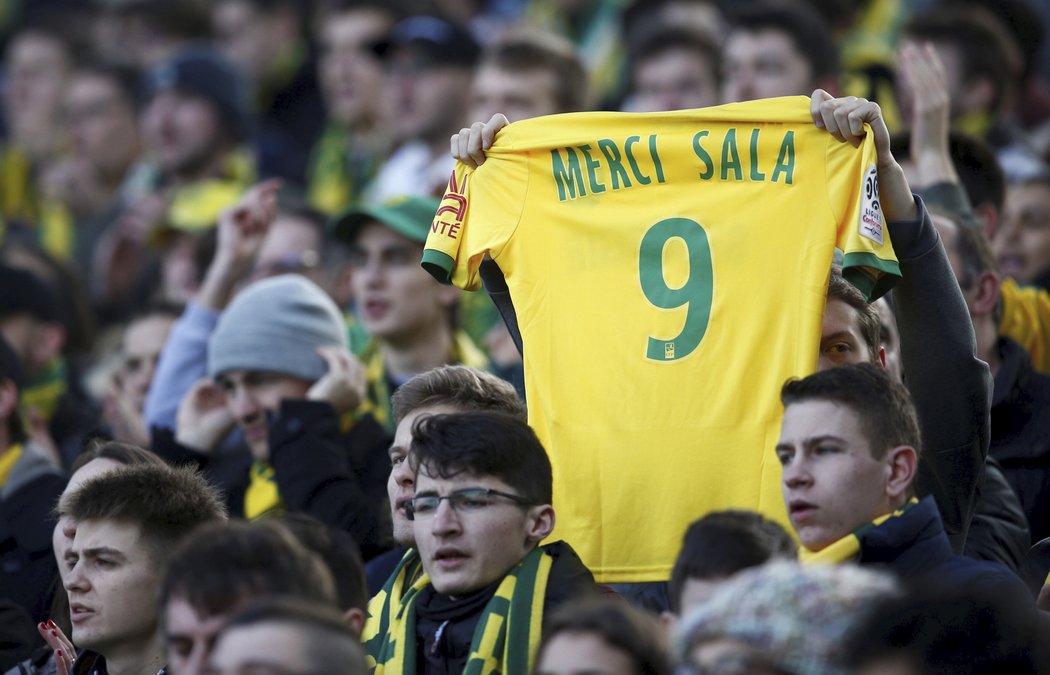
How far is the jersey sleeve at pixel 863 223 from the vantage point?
4.93m

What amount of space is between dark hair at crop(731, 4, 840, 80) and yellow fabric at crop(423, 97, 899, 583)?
352 centimetres

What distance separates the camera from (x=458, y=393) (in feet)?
17.9

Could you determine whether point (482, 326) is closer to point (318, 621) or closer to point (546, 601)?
point (546, 601)

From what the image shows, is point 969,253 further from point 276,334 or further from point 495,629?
point 276,334

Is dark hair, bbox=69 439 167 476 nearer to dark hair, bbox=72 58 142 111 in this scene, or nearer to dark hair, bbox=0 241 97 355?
dark hair, bbox=0 241 97 355

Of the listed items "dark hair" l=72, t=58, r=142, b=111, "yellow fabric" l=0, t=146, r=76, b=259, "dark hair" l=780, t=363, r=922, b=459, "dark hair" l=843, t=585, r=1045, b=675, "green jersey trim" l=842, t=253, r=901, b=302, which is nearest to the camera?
"dark hair" l=843, t=585, r=1045, b=675

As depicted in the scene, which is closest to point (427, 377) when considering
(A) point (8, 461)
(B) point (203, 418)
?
(B) point (203, 418)

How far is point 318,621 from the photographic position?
149 inches

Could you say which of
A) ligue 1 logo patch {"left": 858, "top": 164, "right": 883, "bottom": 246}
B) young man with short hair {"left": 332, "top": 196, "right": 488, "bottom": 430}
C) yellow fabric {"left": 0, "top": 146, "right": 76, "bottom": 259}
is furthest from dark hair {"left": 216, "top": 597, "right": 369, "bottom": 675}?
yellow fabric {"left": 0, "top": 146, "right": 76, "bottom": 259}

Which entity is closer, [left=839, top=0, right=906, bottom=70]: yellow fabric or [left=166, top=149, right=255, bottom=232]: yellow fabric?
[left=839, top=0, right=906, bottom=70]: yellow fabric

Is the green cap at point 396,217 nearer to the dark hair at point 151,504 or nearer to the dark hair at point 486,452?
the dark hair at point 151,504

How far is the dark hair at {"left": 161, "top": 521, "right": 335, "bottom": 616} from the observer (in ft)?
13.5

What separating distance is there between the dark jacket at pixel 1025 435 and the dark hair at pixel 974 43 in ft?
9.66

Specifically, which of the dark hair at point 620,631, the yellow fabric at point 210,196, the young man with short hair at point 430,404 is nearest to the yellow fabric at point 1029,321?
the young man with short hair at point 430,404
